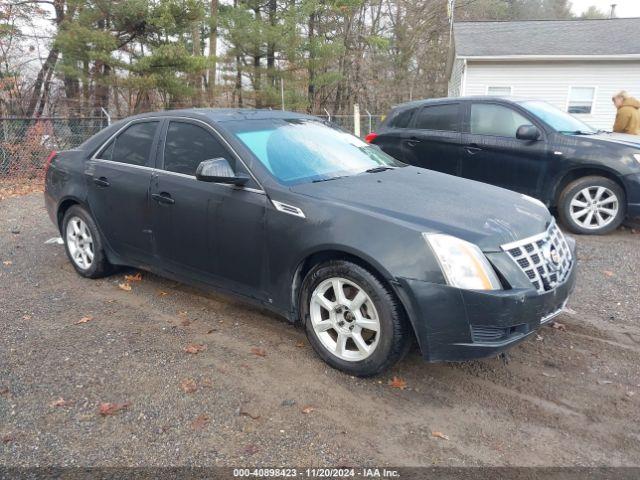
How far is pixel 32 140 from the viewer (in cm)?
1100

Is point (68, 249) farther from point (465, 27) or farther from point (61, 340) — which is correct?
point (465, 27)

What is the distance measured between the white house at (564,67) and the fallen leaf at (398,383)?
16285 millimetres

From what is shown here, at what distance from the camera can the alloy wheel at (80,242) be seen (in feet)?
16.6

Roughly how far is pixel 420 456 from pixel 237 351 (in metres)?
1.55

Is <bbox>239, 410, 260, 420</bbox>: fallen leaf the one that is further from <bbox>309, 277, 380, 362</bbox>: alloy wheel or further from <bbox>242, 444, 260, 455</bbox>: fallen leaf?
<bbox>309, 277, 380, 362</bbox>: alloy wheel

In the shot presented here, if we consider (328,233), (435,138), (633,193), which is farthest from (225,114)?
(633,193)

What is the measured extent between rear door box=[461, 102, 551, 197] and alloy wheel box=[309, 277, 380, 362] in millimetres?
4470

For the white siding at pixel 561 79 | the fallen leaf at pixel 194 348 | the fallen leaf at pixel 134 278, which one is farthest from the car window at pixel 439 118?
the white siding at pixel 561 79

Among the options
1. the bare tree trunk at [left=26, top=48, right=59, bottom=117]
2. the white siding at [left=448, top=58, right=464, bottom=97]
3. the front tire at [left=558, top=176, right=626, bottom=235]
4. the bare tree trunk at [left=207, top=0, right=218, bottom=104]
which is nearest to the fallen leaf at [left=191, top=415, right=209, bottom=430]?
the front tire at [left=558, top=176, right=626, bottom=235]

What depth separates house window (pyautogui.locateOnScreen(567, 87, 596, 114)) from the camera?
18.1 meters

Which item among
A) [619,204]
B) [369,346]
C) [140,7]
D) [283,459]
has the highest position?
[140,7]

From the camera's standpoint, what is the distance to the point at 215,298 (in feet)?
15.3

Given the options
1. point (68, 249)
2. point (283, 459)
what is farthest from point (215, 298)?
point (283, 459)

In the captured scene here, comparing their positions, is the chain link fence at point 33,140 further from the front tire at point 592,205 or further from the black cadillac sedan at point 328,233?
the black cadillac sedan at point 328,233
